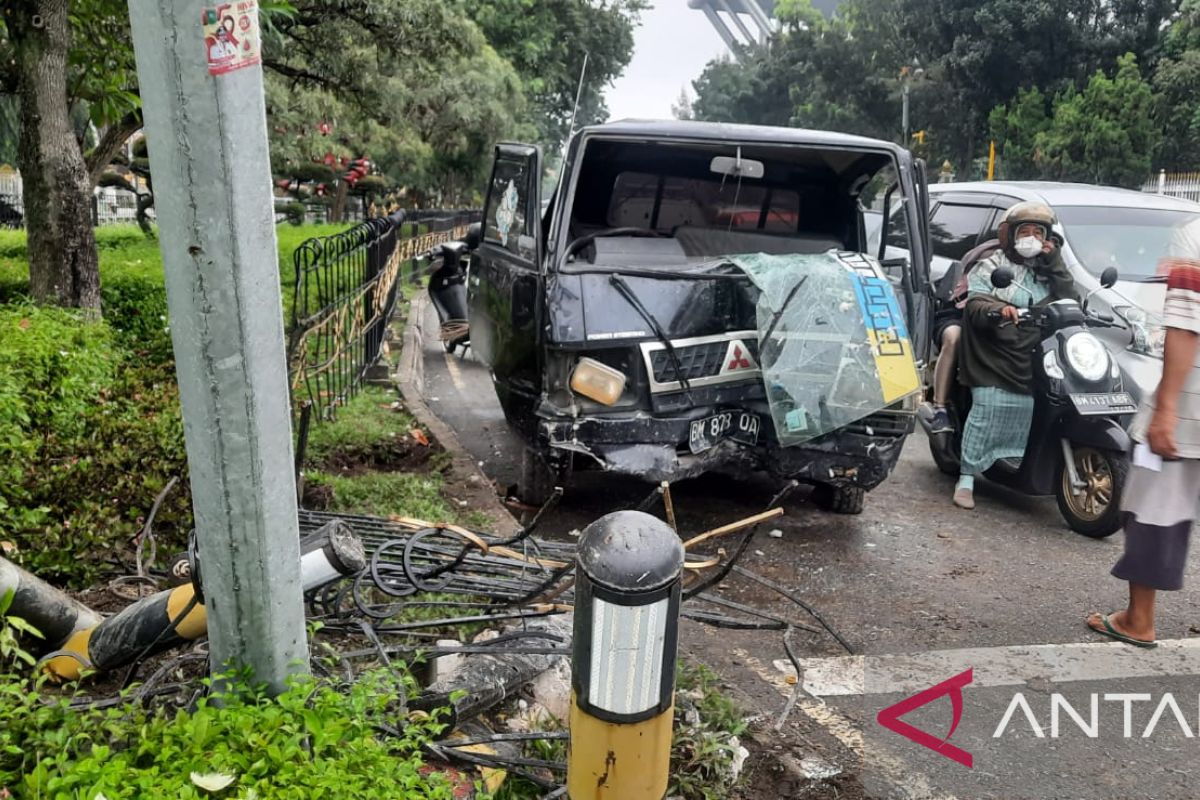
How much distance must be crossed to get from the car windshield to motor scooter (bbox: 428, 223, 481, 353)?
5812mm

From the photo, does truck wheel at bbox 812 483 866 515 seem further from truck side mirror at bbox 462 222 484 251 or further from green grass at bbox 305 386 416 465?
truck side mirror at bbox 462 222 484 251

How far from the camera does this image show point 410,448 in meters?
6.28

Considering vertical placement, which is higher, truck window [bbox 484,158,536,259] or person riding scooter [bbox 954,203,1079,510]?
truck window [bbox 484,158,536,259]

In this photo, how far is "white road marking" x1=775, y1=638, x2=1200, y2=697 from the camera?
3637 millimetres

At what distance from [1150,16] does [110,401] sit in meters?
32.2

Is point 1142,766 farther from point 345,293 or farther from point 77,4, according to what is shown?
Answer: point 77,4

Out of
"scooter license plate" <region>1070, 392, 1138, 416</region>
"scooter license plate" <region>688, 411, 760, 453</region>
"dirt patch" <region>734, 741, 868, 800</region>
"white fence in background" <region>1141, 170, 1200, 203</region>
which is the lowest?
"dirt patch" <region>734, 741, 868, 800</region>

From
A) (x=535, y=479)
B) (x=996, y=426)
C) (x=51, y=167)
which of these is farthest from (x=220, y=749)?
(x=51, y=167)

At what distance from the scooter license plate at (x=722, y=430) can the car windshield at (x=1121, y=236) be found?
3286 mm

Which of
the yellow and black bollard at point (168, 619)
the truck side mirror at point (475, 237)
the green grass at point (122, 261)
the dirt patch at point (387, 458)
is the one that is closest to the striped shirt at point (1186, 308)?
the yellow and black bollard at point (168, 619)

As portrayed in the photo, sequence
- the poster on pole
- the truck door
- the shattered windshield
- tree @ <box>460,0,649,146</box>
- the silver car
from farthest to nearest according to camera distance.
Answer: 1. tree @ <box>460,0,649,146</box>
2. the silver car
3. the truck door
4. the shattered windshield
5. the poster on pole

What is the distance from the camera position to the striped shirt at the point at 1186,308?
365 cm

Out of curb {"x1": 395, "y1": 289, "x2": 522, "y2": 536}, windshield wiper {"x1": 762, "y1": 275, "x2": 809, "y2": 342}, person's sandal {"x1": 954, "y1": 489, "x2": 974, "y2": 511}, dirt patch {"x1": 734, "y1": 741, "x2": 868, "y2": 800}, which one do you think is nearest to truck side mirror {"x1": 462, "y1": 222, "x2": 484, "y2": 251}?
curb {"x1": 395, "y1": 289, "x2": 522, "y2": 536}

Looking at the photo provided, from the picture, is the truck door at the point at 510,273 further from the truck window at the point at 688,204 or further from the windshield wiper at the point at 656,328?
the truck window at the point at 688,204
